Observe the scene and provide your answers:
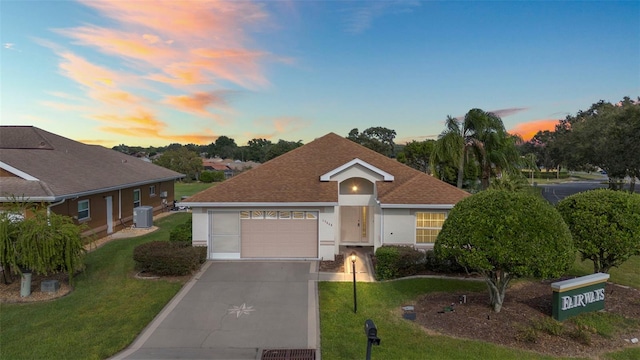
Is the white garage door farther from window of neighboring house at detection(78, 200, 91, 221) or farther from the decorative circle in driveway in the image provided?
window of neighboring house at detection(78, 200, 91, 221)

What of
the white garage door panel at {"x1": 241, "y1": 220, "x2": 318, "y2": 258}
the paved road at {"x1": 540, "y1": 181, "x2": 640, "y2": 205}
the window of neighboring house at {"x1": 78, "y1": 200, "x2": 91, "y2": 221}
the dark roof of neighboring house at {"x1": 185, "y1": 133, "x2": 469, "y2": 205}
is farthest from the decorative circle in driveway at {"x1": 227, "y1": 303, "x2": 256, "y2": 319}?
the paved road at {"x1": 540, "y1": 181, "x2": 640, "y2": 205}

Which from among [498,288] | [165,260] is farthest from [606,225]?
[165,260]

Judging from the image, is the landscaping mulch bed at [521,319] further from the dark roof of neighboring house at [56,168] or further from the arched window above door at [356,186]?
the dark roof of neighboring house at [56,168]

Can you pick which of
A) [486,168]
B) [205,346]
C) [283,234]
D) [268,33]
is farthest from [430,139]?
[205,346]

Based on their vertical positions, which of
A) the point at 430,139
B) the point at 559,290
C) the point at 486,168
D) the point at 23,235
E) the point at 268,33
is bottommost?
the point at 559,290

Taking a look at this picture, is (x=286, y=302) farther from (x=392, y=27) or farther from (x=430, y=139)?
(x=430, y=139)
